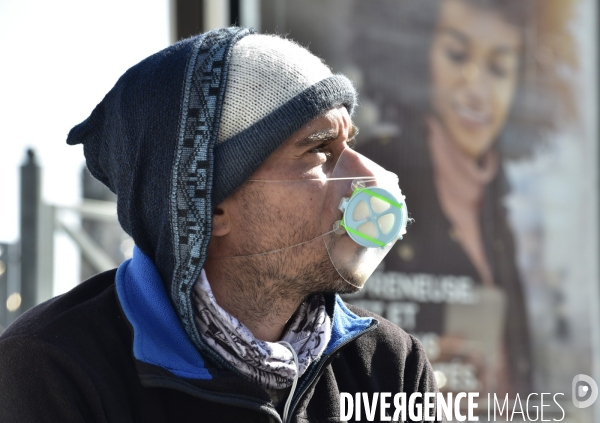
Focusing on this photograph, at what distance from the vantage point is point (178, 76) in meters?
2.17

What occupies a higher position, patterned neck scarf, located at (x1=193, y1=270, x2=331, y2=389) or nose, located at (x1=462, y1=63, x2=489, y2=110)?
nose, located at (x1=462, y1=63, x2=489, y2=110)

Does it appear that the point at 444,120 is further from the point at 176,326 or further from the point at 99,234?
the point at 176,326

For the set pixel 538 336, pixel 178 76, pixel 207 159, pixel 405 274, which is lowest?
pixel 538 336

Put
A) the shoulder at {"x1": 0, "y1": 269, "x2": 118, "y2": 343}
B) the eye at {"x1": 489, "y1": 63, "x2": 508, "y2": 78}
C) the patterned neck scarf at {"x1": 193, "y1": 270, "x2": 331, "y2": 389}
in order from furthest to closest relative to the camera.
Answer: the eye at {"x1": 489, "y1": 63, "x2": 508, "y2": 78}
the patterned neck scarf at {"x1": 193, "y1": 270, "x2": 331, "y2": 389}
the shoulder at {"x1": 0, "y1": 269, "x2": 118, "y2": 343}

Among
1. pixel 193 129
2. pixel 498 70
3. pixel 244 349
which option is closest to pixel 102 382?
pixel 244 349

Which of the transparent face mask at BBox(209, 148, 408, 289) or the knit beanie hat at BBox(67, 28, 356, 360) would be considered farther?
the transparent face mask at BBox(209, 148, 408, 289)

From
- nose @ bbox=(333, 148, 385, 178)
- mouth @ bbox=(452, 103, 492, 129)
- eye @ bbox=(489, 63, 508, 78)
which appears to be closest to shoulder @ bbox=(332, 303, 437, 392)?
nose @ bbox=(333, 148, 385, 178)

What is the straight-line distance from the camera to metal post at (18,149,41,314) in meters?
3.85

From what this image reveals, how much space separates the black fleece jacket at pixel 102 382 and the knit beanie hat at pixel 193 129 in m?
0.14

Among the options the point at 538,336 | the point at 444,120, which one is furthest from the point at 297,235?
the point at 538,336

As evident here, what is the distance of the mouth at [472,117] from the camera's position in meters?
4.96

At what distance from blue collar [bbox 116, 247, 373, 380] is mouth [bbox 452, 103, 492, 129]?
9.75ft

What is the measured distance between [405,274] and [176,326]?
2670 mm

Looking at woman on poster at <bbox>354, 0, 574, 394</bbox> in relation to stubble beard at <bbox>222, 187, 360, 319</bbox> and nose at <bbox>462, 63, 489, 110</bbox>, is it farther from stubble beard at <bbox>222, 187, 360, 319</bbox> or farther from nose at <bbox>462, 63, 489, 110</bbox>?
stubble beard at <bbox>222, 187, 360, 319</bbox>
